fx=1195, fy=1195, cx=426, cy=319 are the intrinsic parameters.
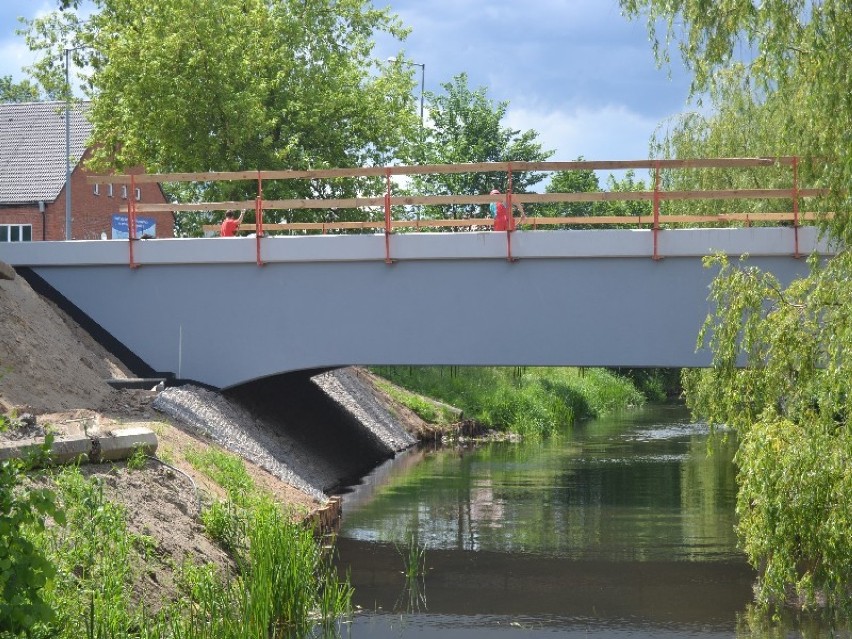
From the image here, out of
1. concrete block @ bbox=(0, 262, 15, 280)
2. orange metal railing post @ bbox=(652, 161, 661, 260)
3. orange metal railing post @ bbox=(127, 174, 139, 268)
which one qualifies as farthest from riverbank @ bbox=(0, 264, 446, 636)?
orange metal railing post @ bbox=(652, 161, 661, 260)

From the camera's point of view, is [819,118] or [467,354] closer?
[819,118]

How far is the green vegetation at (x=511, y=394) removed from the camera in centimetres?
3322

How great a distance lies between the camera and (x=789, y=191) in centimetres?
1661

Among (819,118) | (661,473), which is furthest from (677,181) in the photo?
(819,118)

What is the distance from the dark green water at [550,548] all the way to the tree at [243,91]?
9882 millimetres

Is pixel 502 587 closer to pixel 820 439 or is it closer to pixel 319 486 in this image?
→ pixel 820 439

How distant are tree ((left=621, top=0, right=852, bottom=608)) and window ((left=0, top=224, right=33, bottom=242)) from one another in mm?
35246

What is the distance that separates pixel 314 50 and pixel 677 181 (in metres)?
11.0

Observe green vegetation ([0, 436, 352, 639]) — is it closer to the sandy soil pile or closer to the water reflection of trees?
the sandy soil pile

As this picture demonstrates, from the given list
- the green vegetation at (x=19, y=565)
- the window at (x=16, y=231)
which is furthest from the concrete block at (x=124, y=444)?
the window at (x=16, y=231)

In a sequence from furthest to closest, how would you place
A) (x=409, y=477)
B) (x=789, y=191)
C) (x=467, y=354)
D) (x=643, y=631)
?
(x=409, y=477)
(x=467, y=354)
(x=789, y=191)
(x=643, y=631)

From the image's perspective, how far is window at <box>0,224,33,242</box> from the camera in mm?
44562

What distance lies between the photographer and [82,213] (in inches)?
1847

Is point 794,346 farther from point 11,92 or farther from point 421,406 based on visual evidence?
point 11,92
